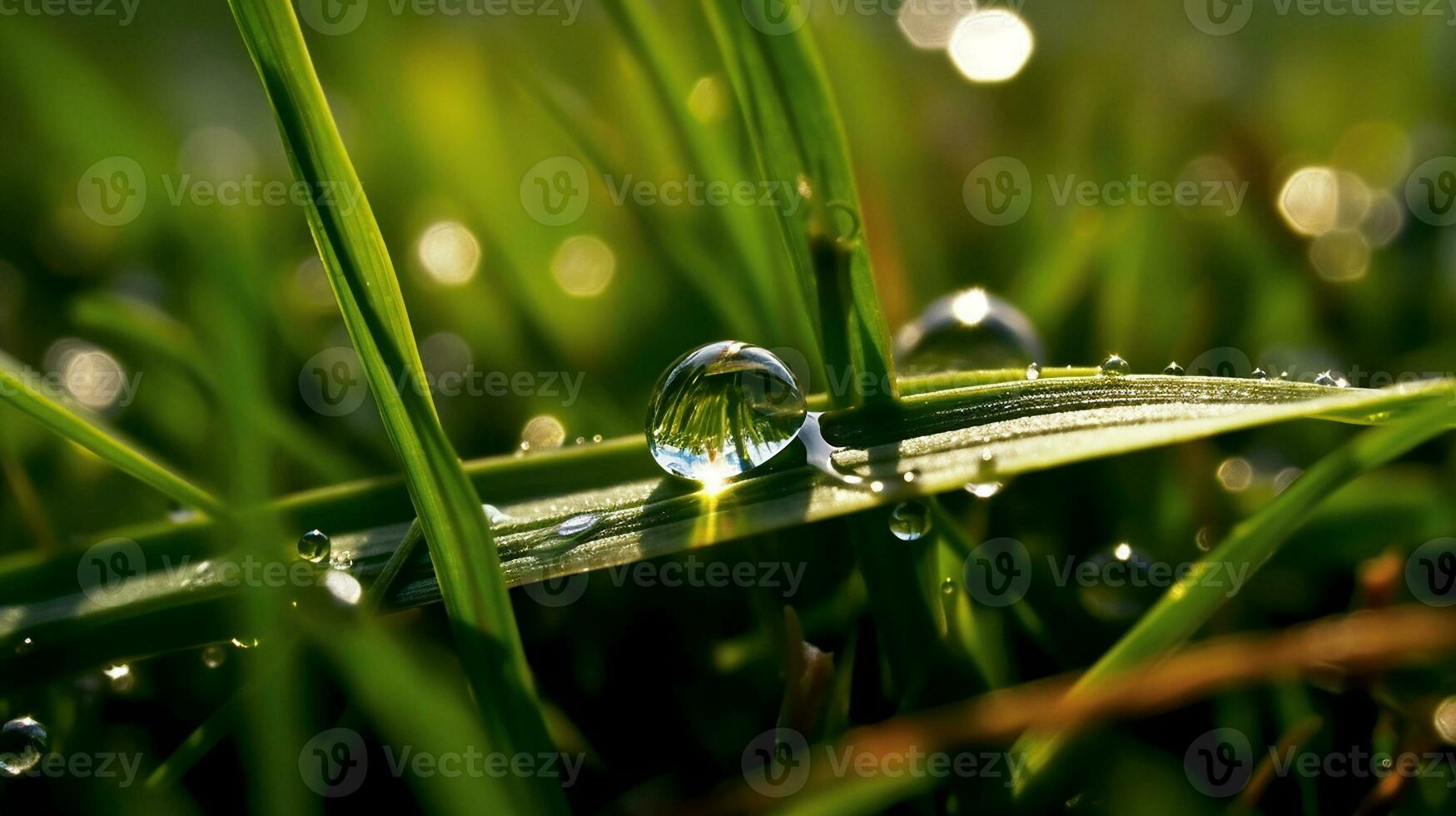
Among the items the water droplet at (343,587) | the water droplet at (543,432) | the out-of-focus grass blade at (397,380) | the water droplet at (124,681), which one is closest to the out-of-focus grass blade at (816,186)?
the out-of-focus grass blade at (397,380)

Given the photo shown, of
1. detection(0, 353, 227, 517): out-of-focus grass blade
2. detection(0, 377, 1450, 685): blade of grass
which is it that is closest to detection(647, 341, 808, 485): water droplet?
detection(0, 377, 1450, 685): blade of grass

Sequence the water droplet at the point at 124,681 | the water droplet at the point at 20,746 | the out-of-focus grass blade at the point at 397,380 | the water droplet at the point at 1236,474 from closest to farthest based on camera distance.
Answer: the out-of-focus grass blade at the point at 397,380
the water droplet at the point at 20,746
the water droplet at the point at 124,681
the water droplet at the point at 1236,474

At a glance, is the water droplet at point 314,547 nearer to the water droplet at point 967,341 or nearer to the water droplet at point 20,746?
the water droplet at point 20,746

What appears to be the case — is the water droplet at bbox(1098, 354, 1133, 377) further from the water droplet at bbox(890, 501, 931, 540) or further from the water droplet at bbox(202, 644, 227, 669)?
the water droplet at bbox(202, 644, 227, 669)

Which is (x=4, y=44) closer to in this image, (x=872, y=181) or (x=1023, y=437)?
(x=872, y=181)

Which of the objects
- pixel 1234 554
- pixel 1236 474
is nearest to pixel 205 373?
pixel 1234 554

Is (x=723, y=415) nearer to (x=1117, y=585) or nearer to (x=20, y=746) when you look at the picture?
(x=1117, y=585)
